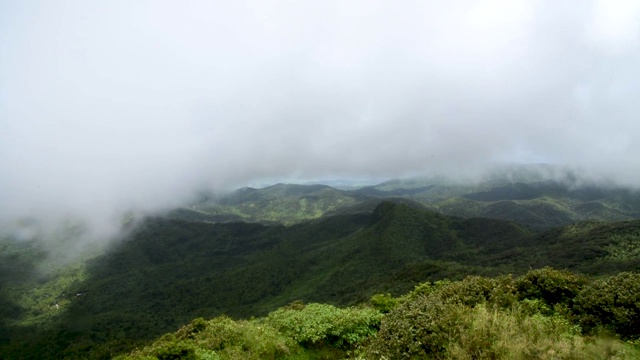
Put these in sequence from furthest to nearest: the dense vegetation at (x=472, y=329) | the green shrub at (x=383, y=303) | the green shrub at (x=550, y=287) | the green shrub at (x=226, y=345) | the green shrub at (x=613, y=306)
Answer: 1. the green shrub at (x=383, y=303)
2. the green shrub at (x=226, y=345)
3. the green shrub at (x=550, y=287)
4. the green shrub at (x=613, y=306)
5. the dense vegetation at (x=472, y=329)

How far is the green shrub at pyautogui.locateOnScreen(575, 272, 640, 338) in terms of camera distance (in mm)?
9812

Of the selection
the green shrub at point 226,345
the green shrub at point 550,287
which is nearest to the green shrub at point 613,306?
the green shrub at point 550,287

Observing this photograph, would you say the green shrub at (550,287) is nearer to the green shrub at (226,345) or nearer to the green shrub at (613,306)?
the green shrub at (613,306)

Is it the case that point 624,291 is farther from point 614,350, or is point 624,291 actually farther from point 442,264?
point 442,264

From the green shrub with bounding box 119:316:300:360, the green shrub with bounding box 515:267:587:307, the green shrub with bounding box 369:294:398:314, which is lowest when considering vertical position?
the green shrub with bounding box 369:294:398:314

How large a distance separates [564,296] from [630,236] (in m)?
160

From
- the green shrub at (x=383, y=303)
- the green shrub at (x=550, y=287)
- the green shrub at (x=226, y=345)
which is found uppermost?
the green shrub at (x=550, y=287)

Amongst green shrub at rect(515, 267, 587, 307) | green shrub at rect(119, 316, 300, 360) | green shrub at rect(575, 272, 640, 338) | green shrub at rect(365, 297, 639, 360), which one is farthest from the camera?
green shrub at rect(119, 316, 300, 360)

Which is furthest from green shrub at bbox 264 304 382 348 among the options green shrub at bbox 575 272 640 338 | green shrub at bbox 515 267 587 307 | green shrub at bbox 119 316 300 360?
green shrub at bbox 575 272 640 338

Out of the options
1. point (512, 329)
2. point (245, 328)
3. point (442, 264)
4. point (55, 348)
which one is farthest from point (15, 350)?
point (512, 329)

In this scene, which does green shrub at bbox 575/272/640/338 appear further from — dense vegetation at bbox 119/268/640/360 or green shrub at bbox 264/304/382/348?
green shrub at bbox 264/304/382/348

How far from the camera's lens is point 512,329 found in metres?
8.83

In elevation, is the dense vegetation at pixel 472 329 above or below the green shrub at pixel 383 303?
above

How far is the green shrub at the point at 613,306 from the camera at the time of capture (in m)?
9.81
